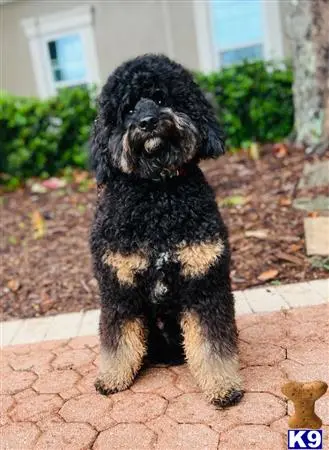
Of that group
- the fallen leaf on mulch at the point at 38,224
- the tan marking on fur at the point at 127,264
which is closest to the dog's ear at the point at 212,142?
the tan marking on fur at the point at 127,264

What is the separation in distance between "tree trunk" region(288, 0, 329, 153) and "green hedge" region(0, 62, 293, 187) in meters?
0.95

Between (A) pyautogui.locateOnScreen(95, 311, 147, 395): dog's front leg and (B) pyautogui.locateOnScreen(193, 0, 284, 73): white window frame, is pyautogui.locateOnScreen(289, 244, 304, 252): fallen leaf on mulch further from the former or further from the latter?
(B) pyautogui.locateOnScreen(193, 0, 284, 73): white window frame

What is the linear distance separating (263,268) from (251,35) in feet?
21.1

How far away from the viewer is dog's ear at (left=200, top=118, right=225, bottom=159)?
8.41 feet

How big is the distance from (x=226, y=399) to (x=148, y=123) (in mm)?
1329

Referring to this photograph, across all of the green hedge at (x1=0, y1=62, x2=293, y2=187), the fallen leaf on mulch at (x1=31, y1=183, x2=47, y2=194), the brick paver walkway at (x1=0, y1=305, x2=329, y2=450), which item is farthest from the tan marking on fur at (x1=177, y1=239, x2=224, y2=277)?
the green hedge at (x1=0, y1=62, x2=293, y2=187)

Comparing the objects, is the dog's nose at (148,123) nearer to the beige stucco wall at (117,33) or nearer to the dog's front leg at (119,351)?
the dog's front leg at (119,351)

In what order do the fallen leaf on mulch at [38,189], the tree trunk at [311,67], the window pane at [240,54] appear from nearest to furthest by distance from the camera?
the tree trunk at [311,67]
the fallen leaf on mulch at [38,189]
the window pane at [240,54]

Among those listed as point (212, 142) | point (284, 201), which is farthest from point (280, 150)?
point (212, 142)

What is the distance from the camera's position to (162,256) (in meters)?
2.55

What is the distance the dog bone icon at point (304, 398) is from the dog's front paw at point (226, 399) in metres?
0.84

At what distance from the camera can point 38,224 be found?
6152mm

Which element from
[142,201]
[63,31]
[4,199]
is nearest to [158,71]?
[142,201]

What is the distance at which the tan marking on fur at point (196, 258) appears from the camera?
2.53 metres
